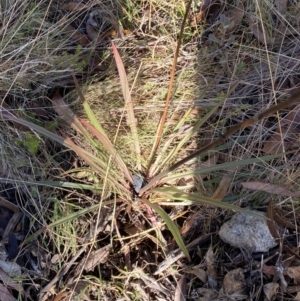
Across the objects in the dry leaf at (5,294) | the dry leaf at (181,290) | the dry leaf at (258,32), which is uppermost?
the dry leaf at (258,32)

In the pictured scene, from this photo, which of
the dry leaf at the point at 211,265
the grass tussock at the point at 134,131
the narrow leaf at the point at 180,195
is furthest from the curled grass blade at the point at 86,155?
the dry leaf at the point at 211,265

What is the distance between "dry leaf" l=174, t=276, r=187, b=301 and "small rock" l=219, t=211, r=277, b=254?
214 mm

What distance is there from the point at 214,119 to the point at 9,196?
856 millimetres

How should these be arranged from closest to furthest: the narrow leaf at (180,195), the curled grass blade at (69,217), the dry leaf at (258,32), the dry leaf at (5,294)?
the narrow leaf at (180,195), the curled grass blade at (69,217), the dry leaf at (5,294), the dry leaf at (258,32)

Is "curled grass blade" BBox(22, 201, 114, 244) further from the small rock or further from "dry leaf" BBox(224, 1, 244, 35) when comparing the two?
"dry leaf" BBox(224, 1, 244, 35)

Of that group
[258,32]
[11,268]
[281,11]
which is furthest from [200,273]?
[281,11]

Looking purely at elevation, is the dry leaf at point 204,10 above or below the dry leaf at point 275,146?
above

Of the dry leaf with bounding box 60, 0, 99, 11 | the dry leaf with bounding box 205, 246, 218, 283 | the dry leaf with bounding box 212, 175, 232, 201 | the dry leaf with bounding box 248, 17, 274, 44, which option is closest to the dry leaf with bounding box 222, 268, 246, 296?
the dry leaf with bounding box 205, 246, 218, 283

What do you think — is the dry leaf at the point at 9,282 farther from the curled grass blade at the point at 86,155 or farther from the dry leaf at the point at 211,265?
Result: the dry leaf at the point at 211,265

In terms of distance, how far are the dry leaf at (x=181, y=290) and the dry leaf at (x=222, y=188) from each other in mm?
317

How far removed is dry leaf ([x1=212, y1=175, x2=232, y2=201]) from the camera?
1546 millimetres

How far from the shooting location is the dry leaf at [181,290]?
156 centimetres

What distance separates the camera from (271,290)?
4.91 ft

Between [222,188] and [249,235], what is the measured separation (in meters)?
0.20
